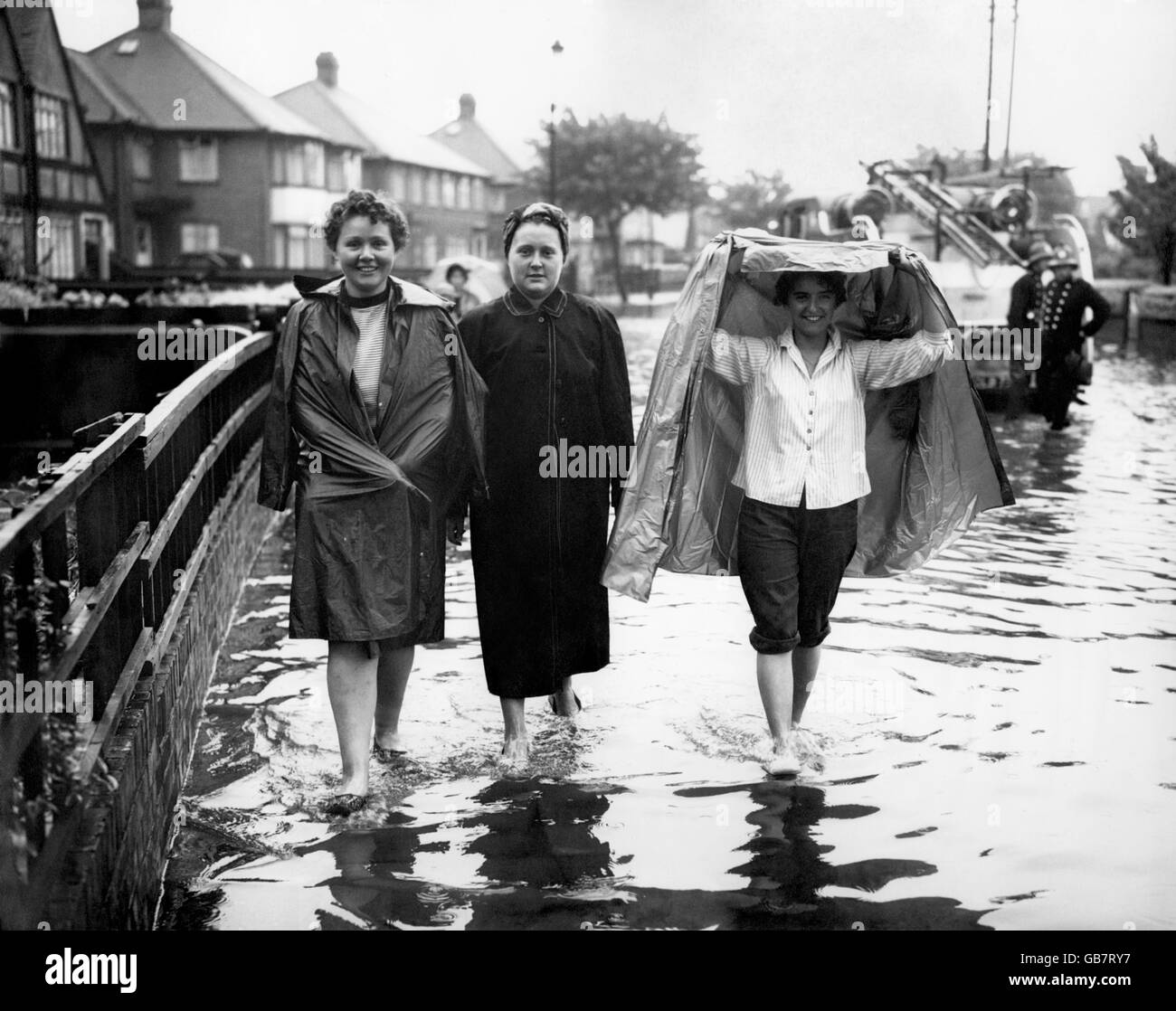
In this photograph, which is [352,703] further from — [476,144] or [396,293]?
[476,144]

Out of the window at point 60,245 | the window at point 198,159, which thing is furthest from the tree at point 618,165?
the window at point 60,245

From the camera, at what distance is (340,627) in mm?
4848

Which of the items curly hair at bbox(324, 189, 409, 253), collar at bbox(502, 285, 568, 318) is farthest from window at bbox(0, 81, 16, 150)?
curly hair at bbox(324, 189, 409, 253)

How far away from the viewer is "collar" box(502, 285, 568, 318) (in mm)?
5473

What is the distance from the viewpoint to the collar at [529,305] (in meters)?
5.47

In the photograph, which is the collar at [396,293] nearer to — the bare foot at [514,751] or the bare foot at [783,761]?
the bare foot at [514,751]

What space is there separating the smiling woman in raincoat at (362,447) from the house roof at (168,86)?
2006 inches

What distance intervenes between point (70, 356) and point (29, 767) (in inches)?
373

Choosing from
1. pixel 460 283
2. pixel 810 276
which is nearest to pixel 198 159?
pixel 460 283

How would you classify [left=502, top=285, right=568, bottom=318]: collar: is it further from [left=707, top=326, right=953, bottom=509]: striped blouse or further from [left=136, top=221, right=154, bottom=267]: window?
[left=136, top=221, right=154, bottom=267]: window

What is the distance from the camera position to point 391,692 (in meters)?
5.46

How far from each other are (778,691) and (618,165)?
68.1m
